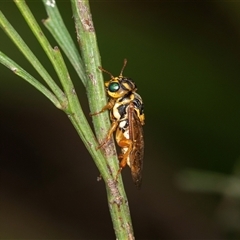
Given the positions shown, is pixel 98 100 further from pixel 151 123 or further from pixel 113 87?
pixel 151 123

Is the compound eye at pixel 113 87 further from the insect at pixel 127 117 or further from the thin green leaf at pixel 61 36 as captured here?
the thin green leaf at pixel 61 36

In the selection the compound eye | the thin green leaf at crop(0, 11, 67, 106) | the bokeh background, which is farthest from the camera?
the bokeh background

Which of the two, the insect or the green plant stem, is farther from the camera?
the insect

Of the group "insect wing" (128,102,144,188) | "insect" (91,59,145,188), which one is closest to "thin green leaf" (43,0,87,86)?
"insect" (91,59,145,188)

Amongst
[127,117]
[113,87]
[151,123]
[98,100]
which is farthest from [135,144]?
[151,123]

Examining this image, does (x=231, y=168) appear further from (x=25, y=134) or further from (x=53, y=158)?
(x=25, y=134)

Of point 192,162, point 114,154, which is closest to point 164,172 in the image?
point 192,162

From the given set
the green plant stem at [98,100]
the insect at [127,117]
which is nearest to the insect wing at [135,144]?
the insect at [127,117]

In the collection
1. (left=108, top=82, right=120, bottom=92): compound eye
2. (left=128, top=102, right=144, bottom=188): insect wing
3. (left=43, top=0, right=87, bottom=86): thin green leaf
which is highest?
(left=108, top=82, right=120, bottom=92): compound eye

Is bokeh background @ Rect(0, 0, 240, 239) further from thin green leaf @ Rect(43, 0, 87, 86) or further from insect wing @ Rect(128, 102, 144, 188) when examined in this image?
thin green leaf @ Rect(43, 0, 87, 86)
